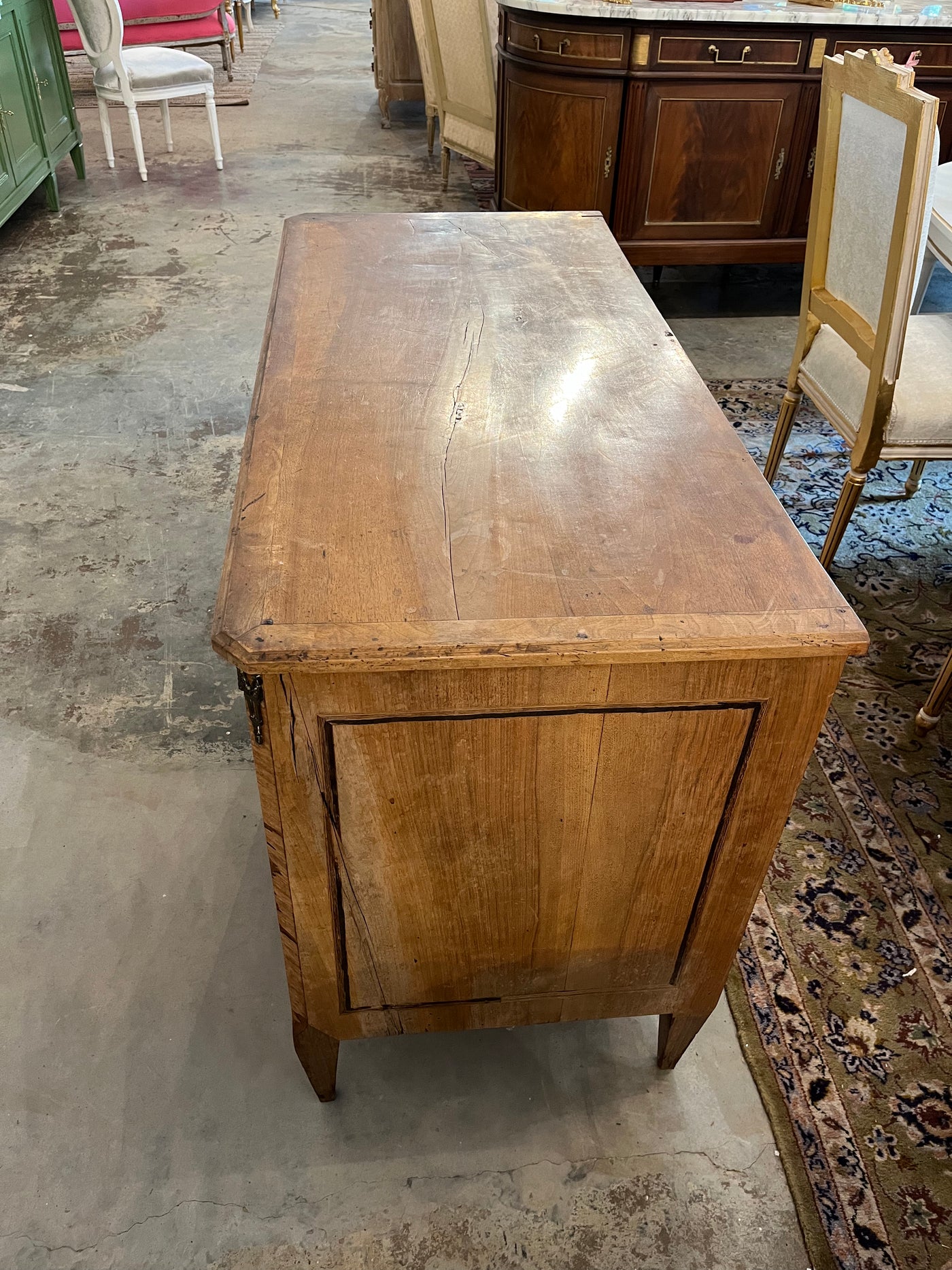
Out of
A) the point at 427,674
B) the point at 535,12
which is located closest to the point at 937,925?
the point at 427,674

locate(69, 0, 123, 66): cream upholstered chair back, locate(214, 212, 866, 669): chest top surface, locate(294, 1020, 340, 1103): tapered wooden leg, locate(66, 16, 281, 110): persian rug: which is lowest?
locate(66, 16, 281, 110): persian rug

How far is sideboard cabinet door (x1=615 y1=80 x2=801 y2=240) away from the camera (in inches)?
120

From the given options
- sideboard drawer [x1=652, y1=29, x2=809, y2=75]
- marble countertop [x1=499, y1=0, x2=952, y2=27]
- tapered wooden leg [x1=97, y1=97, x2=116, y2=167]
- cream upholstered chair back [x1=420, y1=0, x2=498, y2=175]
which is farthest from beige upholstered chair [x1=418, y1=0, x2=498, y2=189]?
tapered wooden leg [x1=97, y1=97, x2=116, y2=167]

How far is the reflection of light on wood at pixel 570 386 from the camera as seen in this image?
118 centimetres

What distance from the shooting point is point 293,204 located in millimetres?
4336

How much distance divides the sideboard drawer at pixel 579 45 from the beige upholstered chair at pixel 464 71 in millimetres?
670

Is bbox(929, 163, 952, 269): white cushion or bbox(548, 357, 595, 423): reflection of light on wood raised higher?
bbox(548, 357, 595, 423): reflection of light on wood

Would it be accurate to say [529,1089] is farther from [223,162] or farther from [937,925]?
[223,162]

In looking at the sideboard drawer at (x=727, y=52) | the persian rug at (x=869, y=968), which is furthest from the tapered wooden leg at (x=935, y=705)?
the sideboard drawer at (x=727, y=52)

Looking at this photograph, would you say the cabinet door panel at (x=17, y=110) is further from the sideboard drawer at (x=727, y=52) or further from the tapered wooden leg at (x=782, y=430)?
the tapered wooden leg at (x=782, y=430)

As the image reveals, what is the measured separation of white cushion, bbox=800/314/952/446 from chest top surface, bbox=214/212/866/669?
2.27ft

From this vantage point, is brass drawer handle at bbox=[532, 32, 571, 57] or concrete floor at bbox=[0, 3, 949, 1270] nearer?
concrete floor at bbox=[0, 3, 949, 1270]

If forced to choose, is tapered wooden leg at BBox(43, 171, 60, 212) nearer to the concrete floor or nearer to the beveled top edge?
the concrete floor

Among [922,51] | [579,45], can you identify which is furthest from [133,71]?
[922,51]
